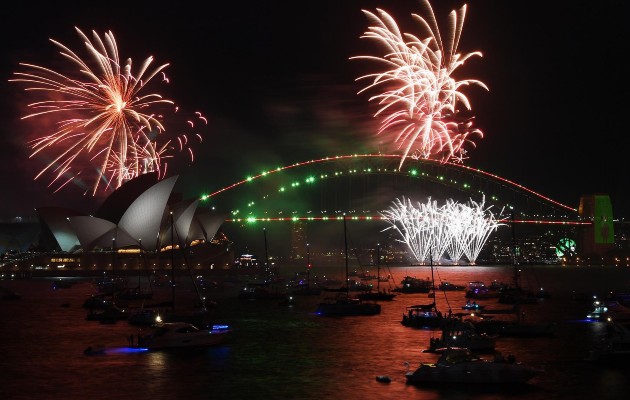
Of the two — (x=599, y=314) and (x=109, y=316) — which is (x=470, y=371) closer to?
(x=599, y=314)

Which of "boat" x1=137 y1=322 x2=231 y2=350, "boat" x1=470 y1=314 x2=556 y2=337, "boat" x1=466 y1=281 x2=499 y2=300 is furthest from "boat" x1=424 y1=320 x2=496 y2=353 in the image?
"boat" x1=466 y1=281 x2=499 y2=300

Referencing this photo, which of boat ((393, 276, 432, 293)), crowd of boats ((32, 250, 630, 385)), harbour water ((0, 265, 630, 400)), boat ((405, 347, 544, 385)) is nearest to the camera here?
boat ((405, 347, 544, 385))

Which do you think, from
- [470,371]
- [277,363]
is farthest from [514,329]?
[470,371]

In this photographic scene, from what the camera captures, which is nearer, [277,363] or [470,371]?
[470,371]

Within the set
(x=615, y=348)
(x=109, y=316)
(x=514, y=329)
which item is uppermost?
(x=109, y=316)

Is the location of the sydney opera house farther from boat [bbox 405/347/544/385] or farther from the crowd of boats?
boat [bbox 405/347/544/385]
